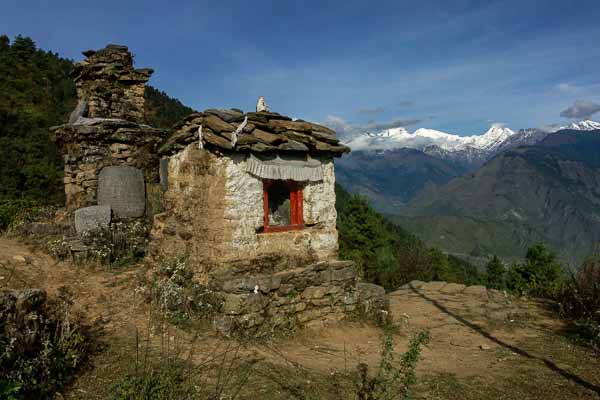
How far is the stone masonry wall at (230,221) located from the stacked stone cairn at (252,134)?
20 cm

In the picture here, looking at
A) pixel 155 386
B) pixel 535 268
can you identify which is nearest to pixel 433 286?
pixel 155 386

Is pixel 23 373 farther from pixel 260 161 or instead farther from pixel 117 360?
pixel 260 161

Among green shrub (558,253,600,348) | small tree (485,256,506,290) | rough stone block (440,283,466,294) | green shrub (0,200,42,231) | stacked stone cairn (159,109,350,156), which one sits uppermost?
stacked stone cairn (159,109,350,156)

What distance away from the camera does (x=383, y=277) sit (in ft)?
55.8

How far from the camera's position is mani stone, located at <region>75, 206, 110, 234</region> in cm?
935

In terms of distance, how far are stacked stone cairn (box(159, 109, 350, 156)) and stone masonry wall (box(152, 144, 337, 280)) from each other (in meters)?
0.20

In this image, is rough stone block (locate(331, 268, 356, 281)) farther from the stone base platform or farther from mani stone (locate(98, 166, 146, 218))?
mani stone (locate(98, 166, 146, 218))

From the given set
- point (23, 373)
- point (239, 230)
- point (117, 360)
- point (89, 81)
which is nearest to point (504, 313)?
point (239, 230)

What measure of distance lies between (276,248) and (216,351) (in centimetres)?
188

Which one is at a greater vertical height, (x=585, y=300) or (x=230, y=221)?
(x=230, y=221)

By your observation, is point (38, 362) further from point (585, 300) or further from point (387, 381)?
point (585, 300)

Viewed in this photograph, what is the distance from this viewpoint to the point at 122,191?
10344 millimetres

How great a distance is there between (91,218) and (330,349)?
265 inches

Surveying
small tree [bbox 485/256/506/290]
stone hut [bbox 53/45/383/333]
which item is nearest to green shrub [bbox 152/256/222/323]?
stone hut [bbox 53/45/383/333]
